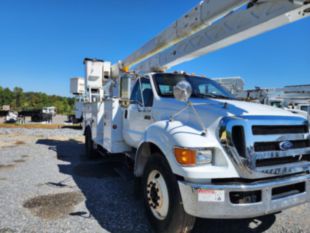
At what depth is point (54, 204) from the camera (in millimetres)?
3668

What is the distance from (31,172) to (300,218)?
17.9 ft

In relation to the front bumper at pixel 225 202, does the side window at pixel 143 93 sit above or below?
above

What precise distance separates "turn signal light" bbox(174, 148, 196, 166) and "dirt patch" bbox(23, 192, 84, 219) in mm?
2047

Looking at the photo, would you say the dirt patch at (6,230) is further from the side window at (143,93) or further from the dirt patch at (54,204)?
the side window at (143,93)

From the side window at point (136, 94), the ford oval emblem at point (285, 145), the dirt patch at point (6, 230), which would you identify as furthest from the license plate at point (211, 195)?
the dirt patch at point (6, 230)

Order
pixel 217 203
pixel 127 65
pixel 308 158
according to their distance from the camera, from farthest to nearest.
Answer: pixel 127 65
pixel 308 158
pixel 217 203

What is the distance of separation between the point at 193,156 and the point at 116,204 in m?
1.96

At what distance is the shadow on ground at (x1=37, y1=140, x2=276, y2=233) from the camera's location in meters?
3.09

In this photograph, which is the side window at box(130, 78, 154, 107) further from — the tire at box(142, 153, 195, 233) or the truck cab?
the tire at box(142, 153, 195, 233)

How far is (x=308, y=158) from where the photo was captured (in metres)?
2.85

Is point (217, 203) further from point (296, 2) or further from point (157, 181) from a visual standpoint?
point (296, 2)

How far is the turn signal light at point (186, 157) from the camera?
2.39 metres

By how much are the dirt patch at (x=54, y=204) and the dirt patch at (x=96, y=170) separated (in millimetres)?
1223

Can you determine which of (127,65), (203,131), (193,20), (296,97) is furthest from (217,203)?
(296,97)
